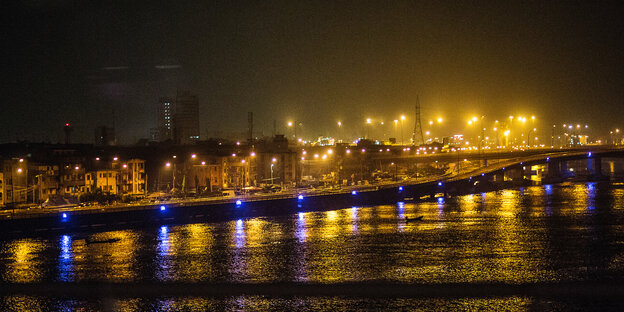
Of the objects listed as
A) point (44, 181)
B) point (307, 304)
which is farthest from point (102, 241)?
point (44, 181)

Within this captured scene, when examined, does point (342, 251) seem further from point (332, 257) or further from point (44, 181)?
point (44, 181)

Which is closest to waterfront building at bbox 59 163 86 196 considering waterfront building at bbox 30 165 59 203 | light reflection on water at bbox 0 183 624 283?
waterfront building at bbox 30 165 59 203

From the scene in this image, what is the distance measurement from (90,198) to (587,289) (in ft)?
105

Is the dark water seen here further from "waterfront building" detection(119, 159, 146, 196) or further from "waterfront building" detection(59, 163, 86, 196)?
"waterfront building" detection(119, 159, 146, 196)

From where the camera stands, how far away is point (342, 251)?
60.8 ft

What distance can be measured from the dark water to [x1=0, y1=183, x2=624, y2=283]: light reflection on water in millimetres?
38

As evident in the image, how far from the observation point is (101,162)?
46969mm

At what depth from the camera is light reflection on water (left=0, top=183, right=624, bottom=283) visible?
586 inches

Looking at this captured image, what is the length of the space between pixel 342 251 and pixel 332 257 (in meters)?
1.28

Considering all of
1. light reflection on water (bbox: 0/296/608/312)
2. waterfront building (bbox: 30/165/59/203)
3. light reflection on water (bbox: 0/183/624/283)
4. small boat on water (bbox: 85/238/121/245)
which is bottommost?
light reflection on water (bbox: 0/296/608/312)

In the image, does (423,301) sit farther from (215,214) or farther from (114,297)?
(215,214)

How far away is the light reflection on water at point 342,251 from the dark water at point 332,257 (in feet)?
0.13

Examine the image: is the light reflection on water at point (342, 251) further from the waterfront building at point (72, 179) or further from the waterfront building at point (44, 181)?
the waterfront building at point (72, 179)

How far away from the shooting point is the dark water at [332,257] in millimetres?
12305
